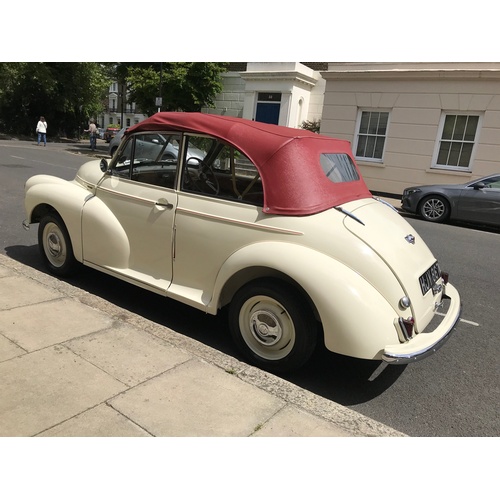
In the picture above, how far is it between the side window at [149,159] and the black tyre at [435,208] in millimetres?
8717

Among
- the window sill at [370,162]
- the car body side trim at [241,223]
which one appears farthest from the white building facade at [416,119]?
the car body side trim at [241,223]

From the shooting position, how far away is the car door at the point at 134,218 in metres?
3.96

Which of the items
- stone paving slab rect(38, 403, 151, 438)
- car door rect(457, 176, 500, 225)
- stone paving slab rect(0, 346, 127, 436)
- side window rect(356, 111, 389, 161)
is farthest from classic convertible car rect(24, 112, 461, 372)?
side window rect(356, 111, 389, 161)

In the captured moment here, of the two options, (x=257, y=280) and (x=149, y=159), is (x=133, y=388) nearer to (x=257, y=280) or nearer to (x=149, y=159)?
(x=257, y=280)

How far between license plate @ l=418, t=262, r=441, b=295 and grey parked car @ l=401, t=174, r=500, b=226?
7.64 meters

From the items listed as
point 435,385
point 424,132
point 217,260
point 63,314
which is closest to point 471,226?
point 424,132

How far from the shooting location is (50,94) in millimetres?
34812

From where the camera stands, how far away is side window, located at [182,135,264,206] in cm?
364

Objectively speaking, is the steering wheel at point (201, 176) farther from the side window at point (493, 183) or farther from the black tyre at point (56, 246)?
the side window at point (493, 183)

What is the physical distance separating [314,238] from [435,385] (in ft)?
4.99

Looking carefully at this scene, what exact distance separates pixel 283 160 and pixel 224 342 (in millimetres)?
1669

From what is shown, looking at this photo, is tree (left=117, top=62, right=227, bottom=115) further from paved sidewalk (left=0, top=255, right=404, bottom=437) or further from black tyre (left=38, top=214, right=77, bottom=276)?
paved sidewalk (left=0, top=255, right=404, bottom=437)

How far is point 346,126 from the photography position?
1675 centimetres

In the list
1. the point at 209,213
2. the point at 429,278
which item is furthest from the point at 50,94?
the point at 429,278
